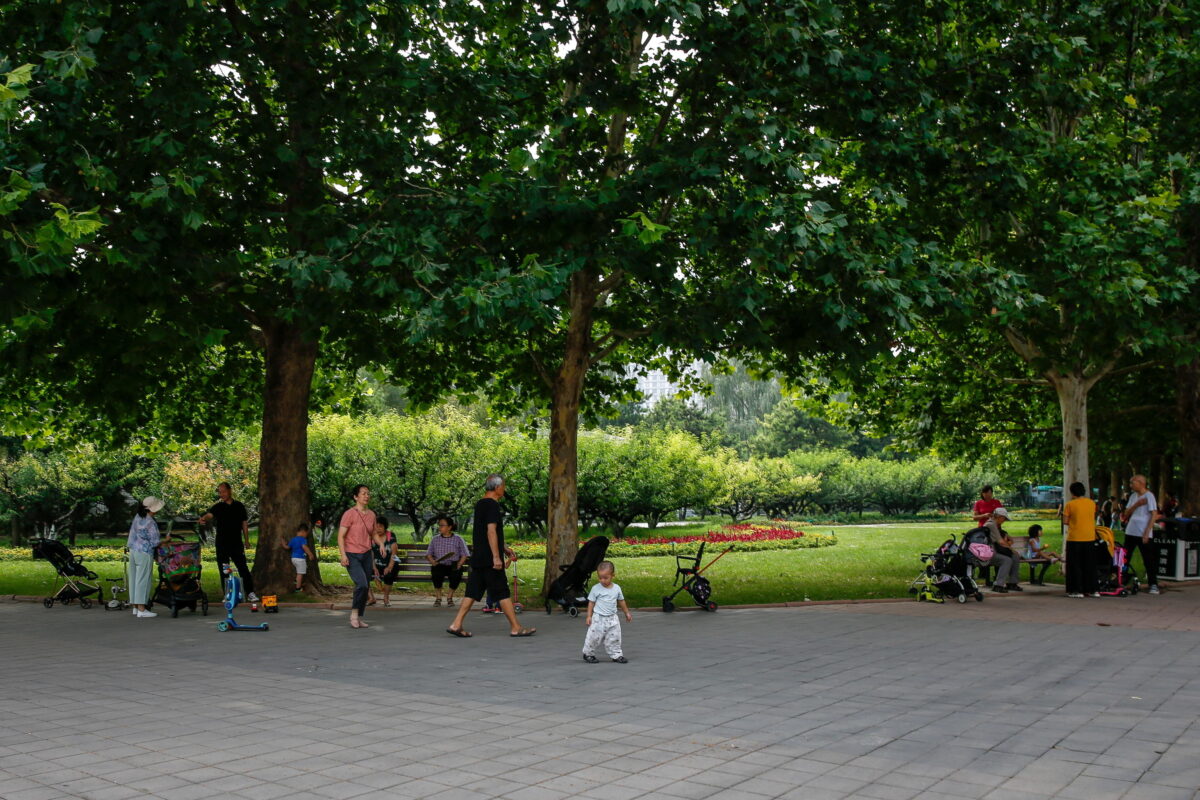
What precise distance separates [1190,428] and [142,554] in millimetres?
19012

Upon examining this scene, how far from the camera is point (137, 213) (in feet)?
37.7

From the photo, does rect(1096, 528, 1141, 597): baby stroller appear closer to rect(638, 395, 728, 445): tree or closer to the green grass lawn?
the green grass lawn

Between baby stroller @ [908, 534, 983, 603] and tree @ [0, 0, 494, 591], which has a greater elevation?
tree @ [0, 0, 494, 591]

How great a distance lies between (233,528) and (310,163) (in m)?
5.84

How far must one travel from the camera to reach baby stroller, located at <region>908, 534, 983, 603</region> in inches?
604

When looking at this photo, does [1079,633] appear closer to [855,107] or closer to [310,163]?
[855,107]

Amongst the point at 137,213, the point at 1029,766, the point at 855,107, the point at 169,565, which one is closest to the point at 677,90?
the point at 855,107

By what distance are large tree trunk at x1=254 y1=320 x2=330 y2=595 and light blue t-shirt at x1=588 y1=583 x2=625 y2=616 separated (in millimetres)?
7787

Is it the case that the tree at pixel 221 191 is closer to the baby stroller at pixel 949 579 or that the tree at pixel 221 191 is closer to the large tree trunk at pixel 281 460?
the large tree trunk at pixel 281 460

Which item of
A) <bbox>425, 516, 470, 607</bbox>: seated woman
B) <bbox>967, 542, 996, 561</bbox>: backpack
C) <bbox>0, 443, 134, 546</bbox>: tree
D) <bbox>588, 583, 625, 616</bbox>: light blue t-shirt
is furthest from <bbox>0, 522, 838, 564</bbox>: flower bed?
<bbox>588, 583, 625, 616</bbox>: light blue t-shirt

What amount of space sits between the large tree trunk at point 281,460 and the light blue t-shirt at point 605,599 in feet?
25.5

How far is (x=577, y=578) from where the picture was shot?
13953mm

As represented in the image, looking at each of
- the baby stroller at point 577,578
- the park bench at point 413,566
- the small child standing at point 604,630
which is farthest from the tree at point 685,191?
the small child standing at point 604,630

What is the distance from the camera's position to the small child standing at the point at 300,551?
15.7 m
